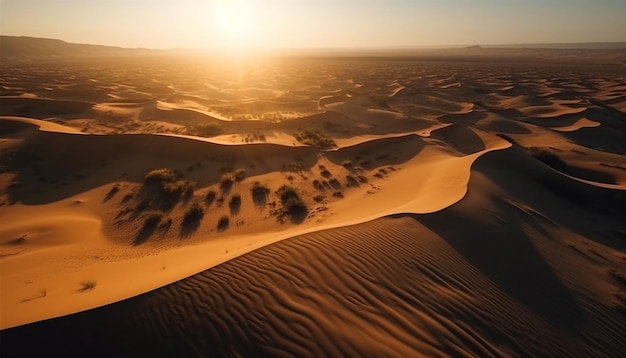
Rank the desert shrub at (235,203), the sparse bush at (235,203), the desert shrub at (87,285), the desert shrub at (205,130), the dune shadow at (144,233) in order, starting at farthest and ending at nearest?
1. the desert shrub at (205,130)
2. the desert shrub at (235,203)
3. the sparse bush at (235,203)
4. the dune shadow at (144,233)
5. the desert shrub at (87,285)

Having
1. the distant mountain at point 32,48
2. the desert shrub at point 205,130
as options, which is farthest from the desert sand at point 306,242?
the distant mountain at point 32,48

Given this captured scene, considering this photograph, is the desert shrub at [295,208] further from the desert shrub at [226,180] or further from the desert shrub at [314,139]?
the desert shrub at [314,139]

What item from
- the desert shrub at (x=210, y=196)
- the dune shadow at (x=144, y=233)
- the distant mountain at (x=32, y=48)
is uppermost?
the distant mountain at (x=32, y=48)

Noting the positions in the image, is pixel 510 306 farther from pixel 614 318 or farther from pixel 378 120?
pixel 378 120

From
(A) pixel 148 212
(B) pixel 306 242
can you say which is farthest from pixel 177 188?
(B) pixel 306 242

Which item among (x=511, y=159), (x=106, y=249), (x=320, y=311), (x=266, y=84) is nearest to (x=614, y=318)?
(x=320, y=311)

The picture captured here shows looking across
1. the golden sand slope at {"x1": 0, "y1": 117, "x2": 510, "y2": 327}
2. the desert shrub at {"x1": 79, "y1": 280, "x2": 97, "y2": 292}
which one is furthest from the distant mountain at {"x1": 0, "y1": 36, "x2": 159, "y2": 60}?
the desert shrub at {"x1": 79, "y1": 280, "x2": 97, "y2": 292}

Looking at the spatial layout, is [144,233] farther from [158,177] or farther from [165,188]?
[158,177]
